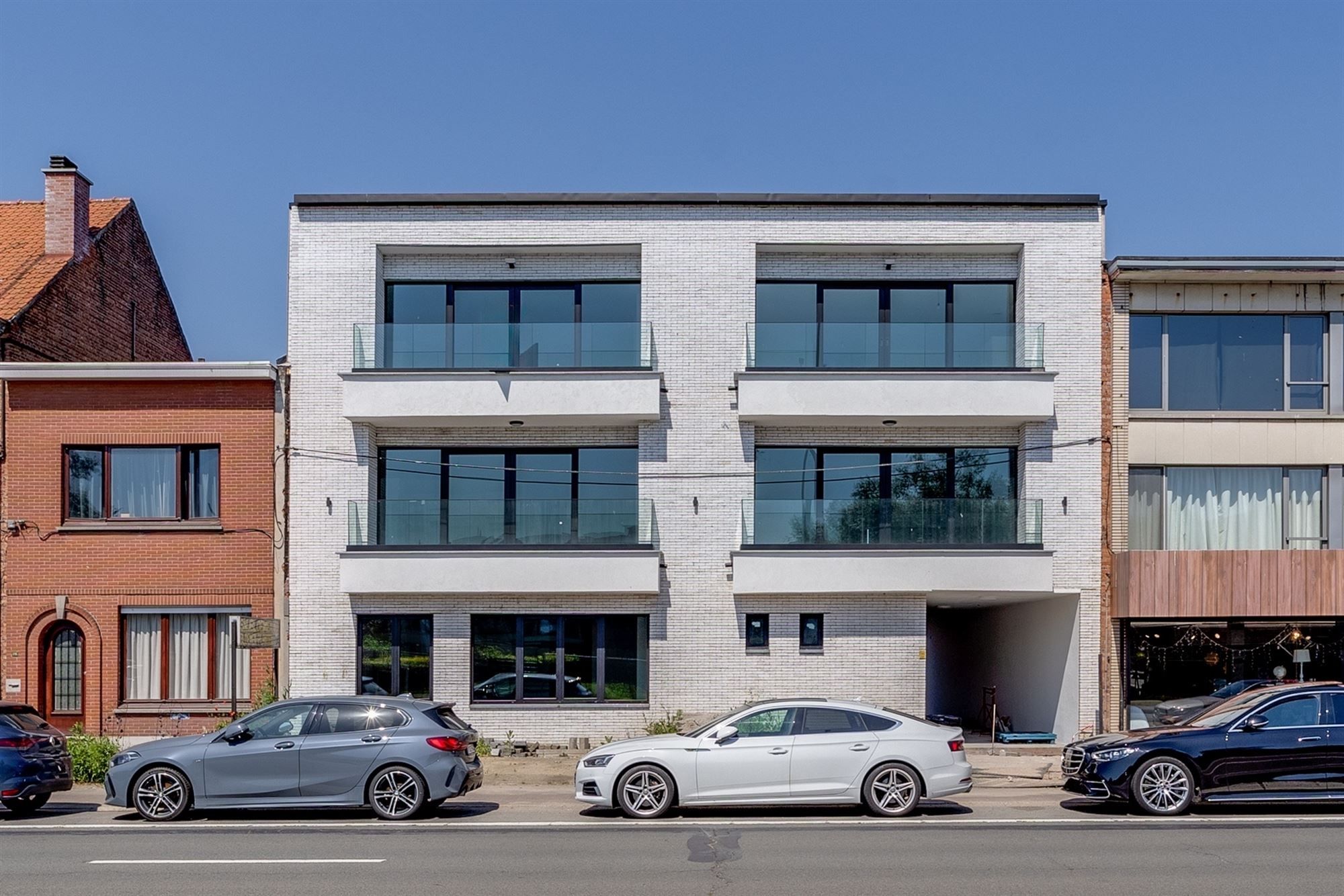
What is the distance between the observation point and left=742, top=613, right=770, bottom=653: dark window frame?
848 inches

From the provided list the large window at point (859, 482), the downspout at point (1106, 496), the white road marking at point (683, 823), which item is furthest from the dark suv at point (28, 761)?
the downspout at point (1106, 496)

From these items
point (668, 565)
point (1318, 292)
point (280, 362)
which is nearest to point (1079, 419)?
point (1318, 292)

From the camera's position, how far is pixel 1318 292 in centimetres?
2128

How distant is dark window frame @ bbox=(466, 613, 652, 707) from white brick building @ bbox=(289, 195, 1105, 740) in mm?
50

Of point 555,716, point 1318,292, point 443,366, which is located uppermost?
point 1318,292

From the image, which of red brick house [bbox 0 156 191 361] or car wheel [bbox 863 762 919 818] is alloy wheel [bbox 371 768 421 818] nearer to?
car wheel [bbox 863 762 919 818]

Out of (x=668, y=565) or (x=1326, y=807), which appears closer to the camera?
(x=1326, y=807)

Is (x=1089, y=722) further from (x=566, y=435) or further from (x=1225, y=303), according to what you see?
(x=566, y=435)

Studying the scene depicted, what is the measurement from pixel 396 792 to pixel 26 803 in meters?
4.72

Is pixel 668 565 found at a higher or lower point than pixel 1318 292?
lower

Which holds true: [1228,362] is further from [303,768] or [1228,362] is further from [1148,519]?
[303,768]

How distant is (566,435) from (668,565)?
304 centimetres

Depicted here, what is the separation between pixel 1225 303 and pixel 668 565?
10.8 metres

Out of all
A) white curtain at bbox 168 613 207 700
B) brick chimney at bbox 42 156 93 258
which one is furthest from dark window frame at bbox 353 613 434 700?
brick chimney at bbox 42 156 93 258
